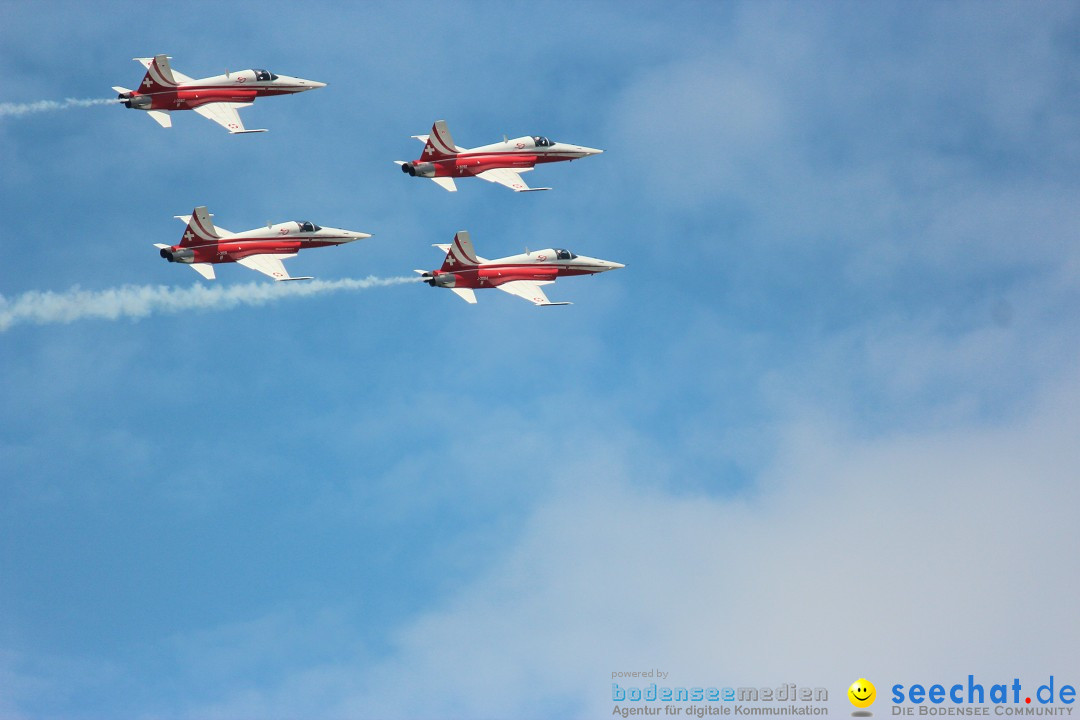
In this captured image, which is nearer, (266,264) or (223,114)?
(266,264)

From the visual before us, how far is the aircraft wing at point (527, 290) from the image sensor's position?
161 metres

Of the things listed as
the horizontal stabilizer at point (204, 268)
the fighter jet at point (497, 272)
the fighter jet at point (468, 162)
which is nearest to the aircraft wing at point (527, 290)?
the fighter jet at point (497, 272)

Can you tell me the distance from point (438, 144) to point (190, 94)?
19158 millimetres

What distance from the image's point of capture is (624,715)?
14188 cm

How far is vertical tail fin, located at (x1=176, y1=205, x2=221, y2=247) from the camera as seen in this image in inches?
6147

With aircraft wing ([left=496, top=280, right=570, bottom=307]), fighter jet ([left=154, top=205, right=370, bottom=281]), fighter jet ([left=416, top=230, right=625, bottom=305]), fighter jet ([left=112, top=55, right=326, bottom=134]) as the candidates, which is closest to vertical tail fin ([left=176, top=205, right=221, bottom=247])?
fighter jet ([left=154, top=205, right=370, bottom=281])

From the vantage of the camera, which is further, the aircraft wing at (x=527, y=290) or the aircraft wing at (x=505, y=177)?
the aircraft wing at (x=505, y=177)

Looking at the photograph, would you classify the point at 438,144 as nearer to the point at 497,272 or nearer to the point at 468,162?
the point at 468,162

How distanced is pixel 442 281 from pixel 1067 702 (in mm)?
53325

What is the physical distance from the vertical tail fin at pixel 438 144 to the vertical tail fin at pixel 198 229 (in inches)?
743

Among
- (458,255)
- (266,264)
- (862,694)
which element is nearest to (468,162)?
(458,255)

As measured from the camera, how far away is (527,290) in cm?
16188

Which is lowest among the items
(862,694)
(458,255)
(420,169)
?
(862,694)

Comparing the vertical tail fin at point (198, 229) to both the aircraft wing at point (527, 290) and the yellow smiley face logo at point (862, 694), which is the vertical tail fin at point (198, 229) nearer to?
the aircraft wing at point (527, 290)
